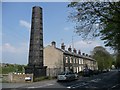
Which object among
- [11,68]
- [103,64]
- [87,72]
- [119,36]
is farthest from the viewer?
[103,64]

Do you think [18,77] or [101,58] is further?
[101,58]

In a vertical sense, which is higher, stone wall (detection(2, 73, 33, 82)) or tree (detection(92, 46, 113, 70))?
tree (detection(92, 46, 113, 70))

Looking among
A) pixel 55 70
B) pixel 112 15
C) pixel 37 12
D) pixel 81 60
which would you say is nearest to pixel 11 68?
pixel 55 70

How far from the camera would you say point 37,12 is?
52.8 meters

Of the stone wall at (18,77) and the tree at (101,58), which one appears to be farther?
the tree at (101,58)

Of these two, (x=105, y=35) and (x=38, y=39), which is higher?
(x=38, y=39)

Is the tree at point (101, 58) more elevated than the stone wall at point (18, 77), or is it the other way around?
the tree at point (101, 58)

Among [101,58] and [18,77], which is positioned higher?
[101,58]

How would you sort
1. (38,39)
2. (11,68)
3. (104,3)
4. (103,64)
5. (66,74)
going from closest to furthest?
(104,3) → (66,74) → (38,39) → (11,68) → (103,64)

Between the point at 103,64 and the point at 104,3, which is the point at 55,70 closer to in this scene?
the point at 104,3

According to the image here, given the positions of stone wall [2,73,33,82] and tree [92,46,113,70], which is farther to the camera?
tree [92,46,113,70]

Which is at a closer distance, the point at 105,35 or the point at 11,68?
the point at 105,35

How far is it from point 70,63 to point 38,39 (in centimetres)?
2499

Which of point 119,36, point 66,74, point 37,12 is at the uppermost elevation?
point 37,12
